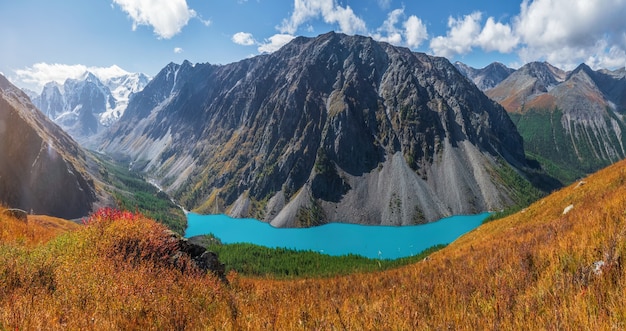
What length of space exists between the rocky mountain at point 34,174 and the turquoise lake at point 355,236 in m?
58.4

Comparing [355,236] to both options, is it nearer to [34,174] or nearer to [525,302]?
[34,174]

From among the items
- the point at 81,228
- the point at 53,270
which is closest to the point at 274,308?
the point at 53,270

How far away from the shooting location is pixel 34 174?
12694cm

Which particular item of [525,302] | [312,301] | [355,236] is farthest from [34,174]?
[525,302]

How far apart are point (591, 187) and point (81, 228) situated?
1319 inches

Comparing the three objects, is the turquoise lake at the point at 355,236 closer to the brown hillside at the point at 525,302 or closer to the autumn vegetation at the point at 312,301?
the autumn vegetation at the point at 312,301

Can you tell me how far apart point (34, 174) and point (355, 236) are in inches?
5832

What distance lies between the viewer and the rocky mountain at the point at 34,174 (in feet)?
378

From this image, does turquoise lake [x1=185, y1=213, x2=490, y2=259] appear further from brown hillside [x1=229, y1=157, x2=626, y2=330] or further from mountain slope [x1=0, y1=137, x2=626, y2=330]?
brown hillside [x1=229, y1=157, x2=626, y2=330]

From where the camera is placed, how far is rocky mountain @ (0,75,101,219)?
115 m

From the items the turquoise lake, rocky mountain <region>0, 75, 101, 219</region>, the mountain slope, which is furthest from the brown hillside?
rocky mountain <region>0, 75, 101, 219</region>

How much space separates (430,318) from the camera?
6012 millimetres

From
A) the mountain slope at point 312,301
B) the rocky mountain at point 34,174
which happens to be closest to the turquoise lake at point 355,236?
the rocky mountain at point 34,174

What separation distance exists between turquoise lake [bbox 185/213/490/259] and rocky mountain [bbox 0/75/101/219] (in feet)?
192
